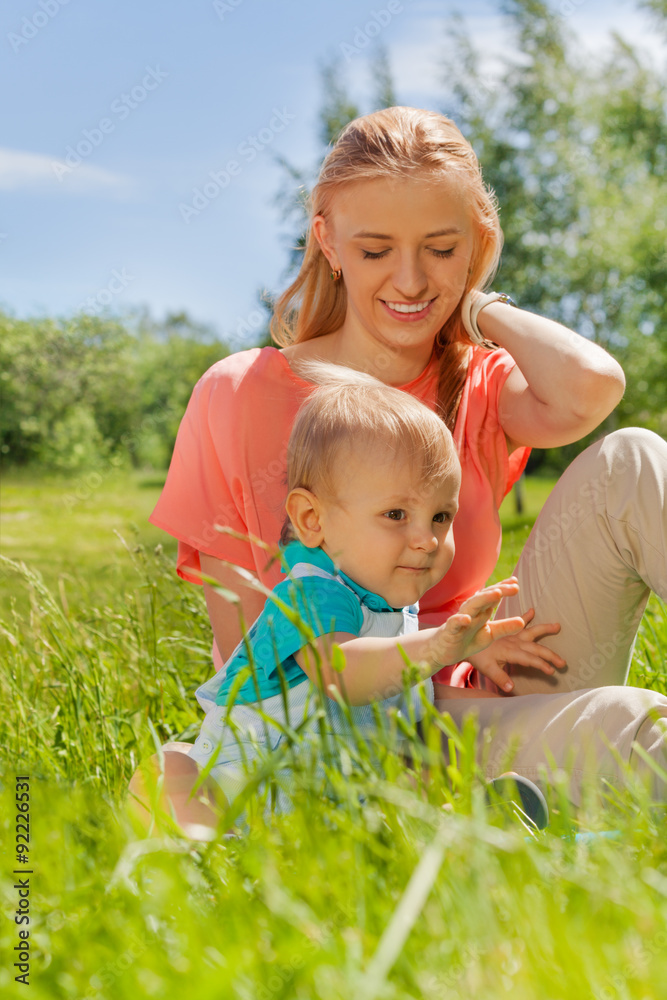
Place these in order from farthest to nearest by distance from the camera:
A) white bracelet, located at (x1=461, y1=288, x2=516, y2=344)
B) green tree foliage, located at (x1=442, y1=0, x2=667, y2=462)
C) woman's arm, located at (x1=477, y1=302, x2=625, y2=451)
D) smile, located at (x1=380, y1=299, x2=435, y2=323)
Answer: green tree foliage, located at (x1=442, y1=0, x2=667, y2=462), white bracelet, located at (x1=461, y1=288, x2=516, y2=344), smile, located at (x1=380, y1=299, x2=435, y2=323), woman's arm, located at (x1=477, y1=302, x2=625, y2=451)

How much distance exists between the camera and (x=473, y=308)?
2496 mm

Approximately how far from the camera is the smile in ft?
7.72

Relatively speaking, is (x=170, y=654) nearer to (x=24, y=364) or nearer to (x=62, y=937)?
(x=62, y=937)

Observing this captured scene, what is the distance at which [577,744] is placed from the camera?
1702 mm

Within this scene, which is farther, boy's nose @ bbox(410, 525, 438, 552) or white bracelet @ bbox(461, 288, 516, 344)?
white bracelet @ bbox(461, 288, 516, 344)

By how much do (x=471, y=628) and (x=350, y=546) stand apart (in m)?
0.38

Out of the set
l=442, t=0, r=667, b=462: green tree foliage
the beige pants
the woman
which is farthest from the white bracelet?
l=442, t=0, r=667, b=462: green tree foliage

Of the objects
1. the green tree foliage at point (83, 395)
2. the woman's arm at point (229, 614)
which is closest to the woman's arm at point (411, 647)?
the woman's arm at point (229, 614)

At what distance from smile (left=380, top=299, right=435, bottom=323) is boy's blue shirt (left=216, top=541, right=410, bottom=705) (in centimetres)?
86

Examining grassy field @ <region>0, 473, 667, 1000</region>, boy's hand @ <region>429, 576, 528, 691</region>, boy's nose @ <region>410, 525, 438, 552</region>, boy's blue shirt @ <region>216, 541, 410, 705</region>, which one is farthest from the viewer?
boy's nose @ <region>410, 525, 438, 552</region>

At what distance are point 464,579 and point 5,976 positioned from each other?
66.6 inches

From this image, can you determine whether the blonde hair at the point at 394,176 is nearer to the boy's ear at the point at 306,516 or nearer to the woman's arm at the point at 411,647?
the boy's ear at the point at 306,516

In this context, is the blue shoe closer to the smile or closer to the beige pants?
the beige pants

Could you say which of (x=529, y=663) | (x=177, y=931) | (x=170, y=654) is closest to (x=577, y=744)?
(x=529, y=663)
